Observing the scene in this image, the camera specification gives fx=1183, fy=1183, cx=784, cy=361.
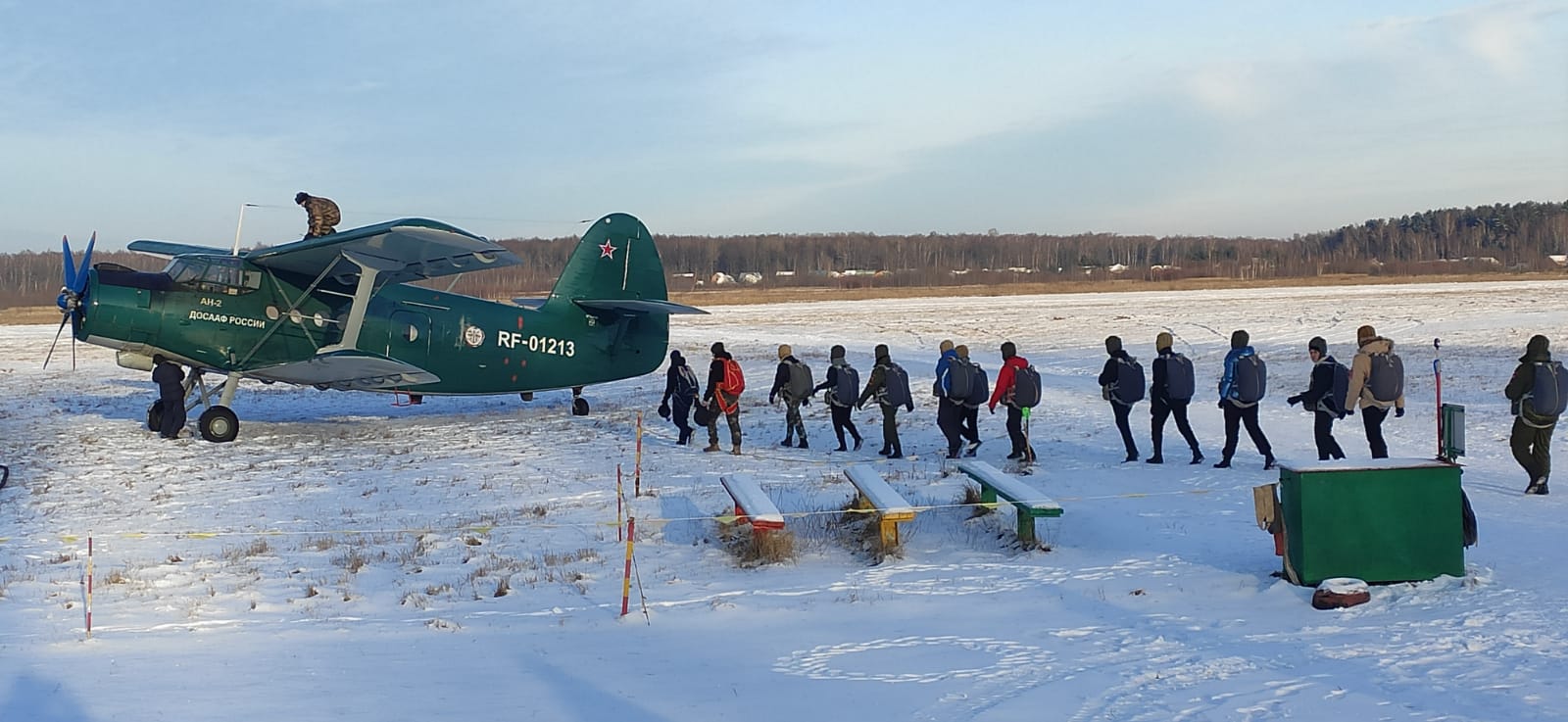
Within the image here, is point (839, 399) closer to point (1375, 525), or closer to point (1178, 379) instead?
point (1178, 379)

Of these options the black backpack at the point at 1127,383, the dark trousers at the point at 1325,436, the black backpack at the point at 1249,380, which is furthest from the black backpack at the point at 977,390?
the dark trousers at the point at 1325,436

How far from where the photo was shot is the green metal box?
7.98 m

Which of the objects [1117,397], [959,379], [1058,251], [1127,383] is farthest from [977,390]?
[1058,251]

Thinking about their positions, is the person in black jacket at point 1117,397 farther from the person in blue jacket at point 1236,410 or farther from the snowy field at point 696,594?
the person in blue jacket at point 1236,410

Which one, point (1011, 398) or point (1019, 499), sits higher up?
point (1011, 398)

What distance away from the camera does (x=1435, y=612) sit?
7.39m

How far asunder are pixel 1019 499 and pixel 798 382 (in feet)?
22.8

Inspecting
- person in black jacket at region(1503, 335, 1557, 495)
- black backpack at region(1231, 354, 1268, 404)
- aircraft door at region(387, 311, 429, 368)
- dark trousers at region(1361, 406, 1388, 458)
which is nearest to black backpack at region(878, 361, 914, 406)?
black backpack at region(1231, 354, 1268, 404)

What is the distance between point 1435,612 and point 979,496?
14.9ft

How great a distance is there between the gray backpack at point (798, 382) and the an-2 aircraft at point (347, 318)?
4223 millimetres

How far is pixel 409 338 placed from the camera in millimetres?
18828

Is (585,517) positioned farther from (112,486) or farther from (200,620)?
(112,486)

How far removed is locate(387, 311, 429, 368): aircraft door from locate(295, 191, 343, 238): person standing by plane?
1720mm

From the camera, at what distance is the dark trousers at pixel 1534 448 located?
36.3 feet
